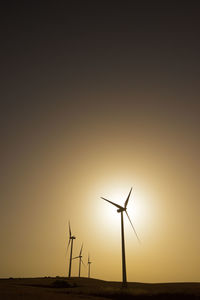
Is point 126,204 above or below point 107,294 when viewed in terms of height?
above

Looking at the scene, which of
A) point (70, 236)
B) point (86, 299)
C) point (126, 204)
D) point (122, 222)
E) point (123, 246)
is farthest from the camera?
point (70, 236)

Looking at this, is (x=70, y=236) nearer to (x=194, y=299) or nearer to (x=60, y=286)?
(x=60, y=286)

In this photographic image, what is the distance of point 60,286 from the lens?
6588 cm

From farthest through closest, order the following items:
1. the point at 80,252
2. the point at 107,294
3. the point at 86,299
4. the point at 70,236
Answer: the point at 80,252 → the point at 70,236 → the point at 107,294 → the point at 86,299

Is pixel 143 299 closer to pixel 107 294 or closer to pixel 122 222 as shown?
pixel 107 294

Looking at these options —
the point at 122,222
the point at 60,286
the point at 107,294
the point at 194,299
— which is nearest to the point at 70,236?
the point at 60,286

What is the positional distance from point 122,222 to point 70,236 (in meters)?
58.6

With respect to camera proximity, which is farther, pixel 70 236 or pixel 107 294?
pixel 70 236

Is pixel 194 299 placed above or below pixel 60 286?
below

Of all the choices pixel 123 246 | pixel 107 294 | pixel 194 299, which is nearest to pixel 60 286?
pixel 123 246

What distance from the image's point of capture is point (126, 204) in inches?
2717

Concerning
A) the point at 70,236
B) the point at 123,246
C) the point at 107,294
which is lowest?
the point at 107,294

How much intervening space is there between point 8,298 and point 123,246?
1128 inches

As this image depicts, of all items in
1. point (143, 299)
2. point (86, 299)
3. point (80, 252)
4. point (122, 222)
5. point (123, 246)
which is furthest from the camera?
point (80, 252)
